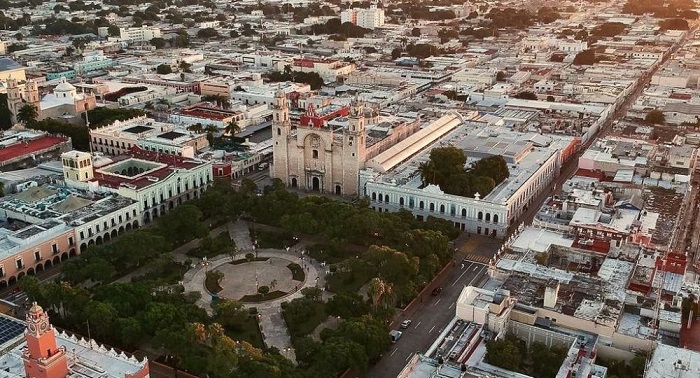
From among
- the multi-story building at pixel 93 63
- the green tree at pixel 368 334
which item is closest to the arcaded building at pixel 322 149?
Result: the green tree at pixel 368 334

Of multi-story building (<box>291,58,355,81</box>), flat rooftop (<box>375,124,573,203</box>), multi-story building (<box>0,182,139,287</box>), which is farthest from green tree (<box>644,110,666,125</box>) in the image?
multi-story building (<box>0,182,139,287</box>)

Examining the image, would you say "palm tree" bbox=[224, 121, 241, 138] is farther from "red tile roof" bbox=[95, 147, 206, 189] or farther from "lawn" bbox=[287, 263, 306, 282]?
"lawn" bbox=[287, 263, 306, 282]

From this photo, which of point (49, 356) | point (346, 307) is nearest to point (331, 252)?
point (346, 307)

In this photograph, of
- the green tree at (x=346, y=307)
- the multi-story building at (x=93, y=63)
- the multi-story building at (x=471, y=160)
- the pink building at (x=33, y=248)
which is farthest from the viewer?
the multi-story building at (x=93, y=63)

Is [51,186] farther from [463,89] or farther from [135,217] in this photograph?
[463,89]

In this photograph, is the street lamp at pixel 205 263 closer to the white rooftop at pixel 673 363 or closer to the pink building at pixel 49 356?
the pink building at pixel 49 356


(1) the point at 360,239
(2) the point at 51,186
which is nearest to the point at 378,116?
(1) the point at 360,239
